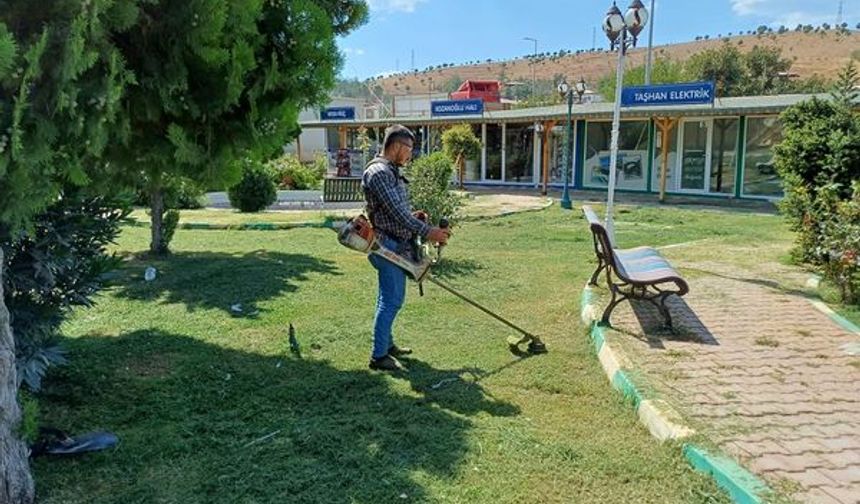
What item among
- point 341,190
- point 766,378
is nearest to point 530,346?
point 766,378

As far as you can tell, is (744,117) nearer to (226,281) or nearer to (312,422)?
(226,281)

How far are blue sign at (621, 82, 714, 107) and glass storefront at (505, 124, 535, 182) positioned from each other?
5.87 metres

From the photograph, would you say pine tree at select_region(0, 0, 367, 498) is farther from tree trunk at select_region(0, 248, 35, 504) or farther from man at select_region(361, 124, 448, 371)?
man at select_region(361, 124, 448, 371)

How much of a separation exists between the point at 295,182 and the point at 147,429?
67.2 feet

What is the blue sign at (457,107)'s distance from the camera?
82.4 ft

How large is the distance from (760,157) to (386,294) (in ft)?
56.9

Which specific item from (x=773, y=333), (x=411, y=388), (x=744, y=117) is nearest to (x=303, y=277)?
(x=411, y=388)

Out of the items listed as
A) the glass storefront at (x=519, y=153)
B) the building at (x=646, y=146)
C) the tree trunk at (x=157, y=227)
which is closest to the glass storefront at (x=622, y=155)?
the building at (x=646, y=146)

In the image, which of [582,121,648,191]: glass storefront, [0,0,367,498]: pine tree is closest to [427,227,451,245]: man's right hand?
[0,0,367,498]: pine tree

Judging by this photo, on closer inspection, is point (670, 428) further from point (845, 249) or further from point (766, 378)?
point (845, 249)

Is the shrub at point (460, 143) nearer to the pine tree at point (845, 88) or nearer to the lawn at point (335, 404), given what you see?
the pine tree at point (845, 88)

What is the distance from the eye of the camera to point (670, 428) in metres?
3.50

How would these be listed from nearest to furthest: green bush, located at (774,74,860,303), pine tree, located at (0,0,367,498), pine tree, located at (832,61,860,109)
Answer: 1. pine tree, located at (0,0,367,498)
2. green bush, located at (774,74,860,303)
3. pine tree, located at (832,61,860,109)

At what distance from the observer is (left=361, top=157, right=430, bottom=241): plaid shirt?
4387 millimetres
